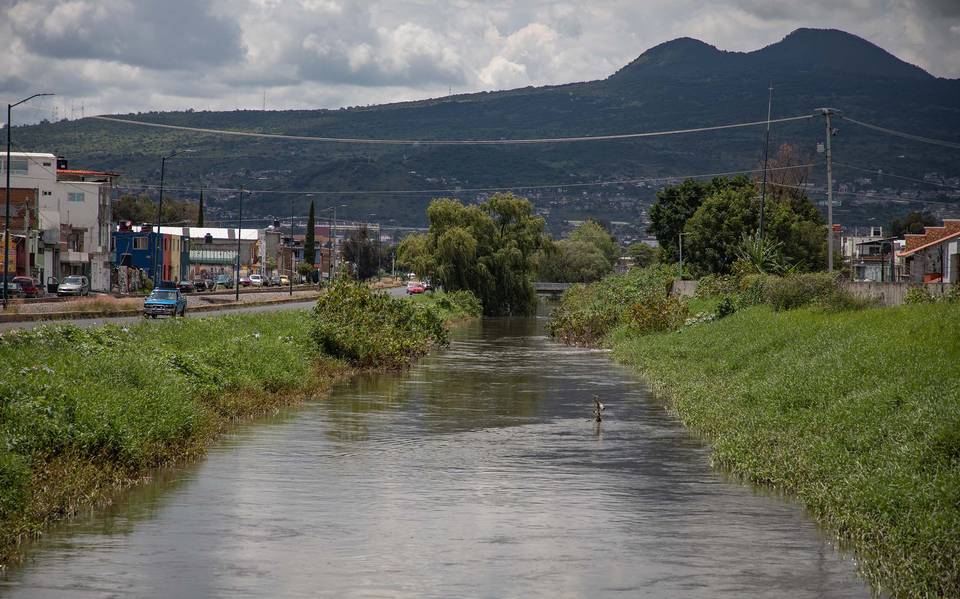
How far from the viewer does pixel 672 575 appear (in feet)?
49.6

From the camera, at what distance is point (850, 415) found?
2130cm

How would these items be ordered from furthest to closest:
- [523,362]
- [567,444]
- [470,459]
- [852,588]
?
[523,362] < [567,444] < [470,459] < [852,588]

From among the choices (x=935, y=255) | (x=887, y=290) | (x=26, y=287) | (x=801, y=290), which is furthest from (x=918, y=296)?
(x=26, y=287)

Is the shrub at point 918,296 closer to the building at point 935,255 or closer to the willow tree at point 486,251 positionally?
the building at point 935,255

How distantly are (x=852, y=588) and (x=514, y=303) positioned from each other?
9428cm

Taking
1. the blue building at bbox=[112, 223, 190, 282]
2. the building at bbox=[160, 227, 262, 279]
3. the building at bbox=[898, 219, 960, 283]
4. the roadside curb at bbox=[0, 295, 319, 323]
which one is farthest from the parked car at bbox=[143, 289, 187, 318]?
the building at bbox=[160, 227, 262, 279]

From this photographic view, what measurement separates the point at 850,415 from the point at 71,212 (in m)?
109

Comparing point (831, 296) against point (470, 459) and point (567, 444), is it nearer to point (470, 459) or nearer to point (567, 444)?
point (567, 444)

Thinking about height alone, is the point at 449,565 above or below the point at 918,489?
below

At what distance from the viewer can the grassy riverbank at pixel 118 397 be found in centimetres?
1752

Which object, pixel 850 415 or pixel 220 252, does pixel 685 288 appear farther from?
pixel 220 252

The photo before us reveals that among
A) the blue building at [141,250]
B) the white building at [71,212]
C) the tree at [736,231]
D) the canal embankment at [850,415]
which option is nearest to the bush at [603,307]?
the tree at [736,231]

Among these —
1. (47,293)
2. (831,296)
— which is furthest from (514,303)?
(831,296)

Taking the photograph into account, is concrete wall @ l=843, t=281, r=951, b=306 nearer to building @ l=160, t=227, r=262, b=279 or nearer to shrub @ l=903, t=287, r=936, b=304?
shrub @ l=903, t=287, r=936, b=304
